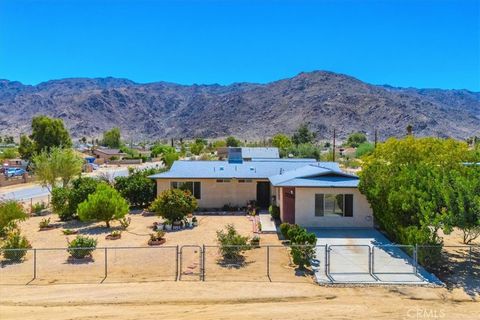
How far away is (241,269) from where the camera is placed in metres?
16.1

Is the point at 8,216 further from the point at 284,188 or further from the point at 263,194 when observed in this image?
the point at 263,194

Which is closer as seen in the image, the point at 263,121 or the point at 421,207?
the point at 421,207

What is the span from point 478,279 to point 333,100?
543 feet

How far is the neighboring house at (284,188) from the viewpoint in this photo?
74.4 ft

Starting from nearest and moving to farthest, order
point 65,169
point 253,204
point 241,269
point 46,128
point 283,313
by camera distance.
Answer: point 283,313, point 241,269, point 253,204, point 65,169, point 46,128

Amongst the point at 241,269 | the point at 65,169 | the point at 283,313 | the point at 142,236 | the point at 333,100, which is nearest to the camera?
the point at 283,313

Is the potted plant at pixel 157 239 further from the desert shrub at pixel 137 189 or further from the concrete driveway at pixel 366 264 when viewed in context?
the desert shrub at pixel 137 189

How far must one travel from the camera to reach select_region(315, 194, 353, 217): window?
74.6 ft

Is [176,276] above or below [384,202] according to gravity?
below

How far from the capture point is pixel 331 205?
902 inches

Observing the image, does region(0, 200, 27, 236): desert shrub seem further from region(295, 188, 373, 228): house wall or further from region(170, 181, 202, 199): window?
region(295, 188, 373, 228): house wall

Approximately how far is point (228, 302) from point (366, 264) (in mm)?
6408

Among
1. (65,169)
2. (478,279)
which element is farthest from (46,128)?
(478,279)

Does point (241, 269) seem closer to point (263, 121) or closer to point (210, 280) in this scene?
point (210, 280)
